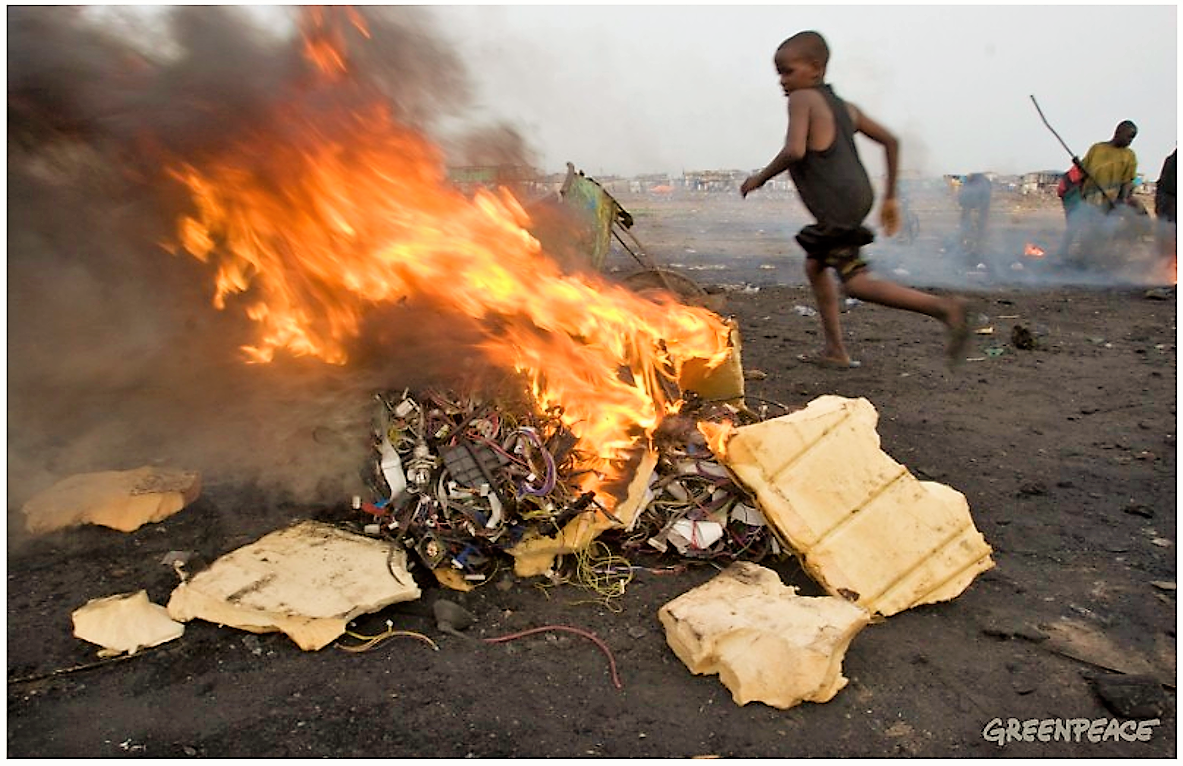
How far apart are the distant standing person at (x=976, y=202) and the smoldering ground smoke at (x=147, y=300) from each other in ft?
48.4

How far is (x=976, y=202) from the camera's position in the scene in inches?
655

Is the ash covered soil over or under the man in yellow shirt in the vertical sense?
under

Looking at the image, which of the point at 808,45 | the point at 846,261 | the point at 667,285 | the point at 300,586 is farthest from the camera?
the point at 667,285

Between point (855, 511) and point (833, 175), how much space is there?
255 cm

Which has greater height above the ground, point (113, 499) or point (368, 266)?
point (368, 266)

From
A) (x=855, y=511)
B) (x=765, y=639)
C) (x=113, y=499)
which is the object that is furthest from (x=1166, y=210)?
(x=113, y=499)

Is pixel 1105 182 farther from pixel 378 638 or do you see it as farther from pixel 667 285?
pixel 378 638

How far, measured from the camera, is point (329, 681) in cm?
309

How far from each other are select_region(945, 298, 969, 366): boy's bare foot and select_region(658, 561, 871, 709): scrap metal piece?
8.47ft

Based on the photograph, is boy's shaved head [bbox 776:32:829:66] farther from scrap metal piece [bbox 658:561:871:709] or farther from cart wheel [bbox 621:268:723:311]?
scrap metal piece [bbox 658:561:871:709]

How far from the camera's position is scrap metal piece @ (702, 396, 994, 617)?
11.7 feet

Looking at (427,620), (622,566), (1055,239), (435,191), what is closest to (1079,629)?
(622,566)

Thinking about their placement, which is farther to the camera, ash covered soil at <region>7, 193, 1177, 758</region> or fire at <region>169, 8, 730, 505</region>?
fire at <region>169, 8, 730, 505</region>

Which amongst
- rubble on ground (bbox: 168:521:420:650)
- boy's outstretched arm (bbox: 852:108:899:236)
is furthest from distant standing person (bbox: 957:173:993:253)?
rubble on ground (bbox: 168:521:420:650)
